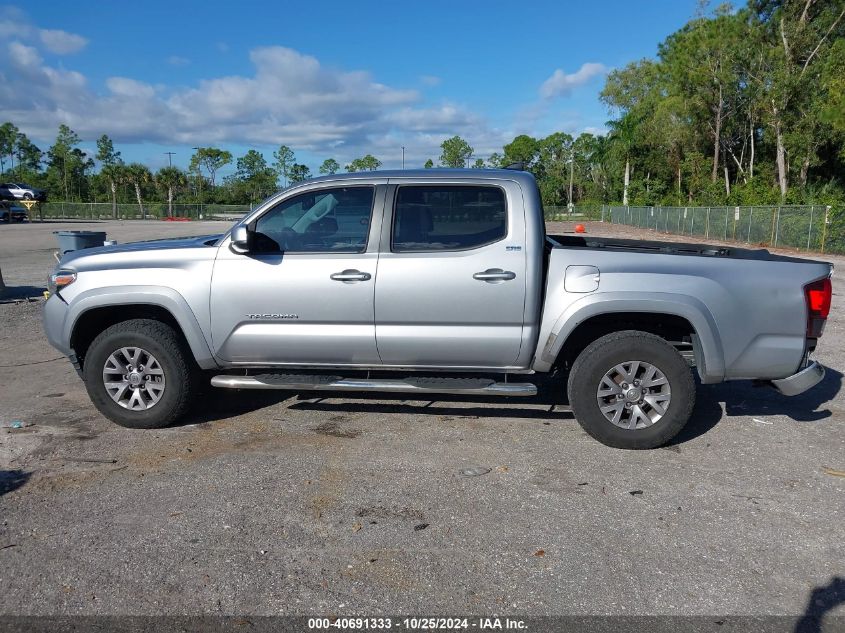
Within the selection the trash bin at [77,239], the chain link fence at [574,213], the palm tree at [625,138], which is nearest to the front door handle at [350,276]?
the trash bin at [77,239]

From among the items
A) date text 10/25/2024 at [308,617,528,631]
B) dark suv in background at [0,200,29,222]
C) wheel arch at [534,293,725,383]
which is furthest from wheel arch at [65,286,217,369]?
dark suv in background at [0,200,29,222]

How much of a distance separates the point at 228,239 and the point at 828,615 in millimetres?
4405

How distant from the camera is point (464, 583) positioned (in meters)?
3.29

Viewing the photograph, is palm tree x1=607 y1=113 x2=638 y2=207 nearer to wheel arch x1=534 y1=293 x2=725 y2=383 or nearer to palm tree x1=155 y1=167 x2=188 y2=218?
palm tree x1=155 y1=167 x2=188 y2=218

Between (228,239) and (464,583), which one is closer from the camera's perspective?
(464,583)

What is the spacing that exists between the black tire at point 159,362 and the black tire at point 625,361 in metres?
2.98

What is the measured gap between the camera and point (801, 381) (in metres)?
4.81

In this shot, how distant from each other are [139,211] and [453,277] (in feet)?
234

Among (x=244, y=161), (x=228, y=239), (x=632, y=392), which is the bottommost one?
(x=632, y=392)

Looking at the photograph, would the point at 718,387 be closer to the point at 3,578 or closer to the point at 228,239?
the point at 228,239

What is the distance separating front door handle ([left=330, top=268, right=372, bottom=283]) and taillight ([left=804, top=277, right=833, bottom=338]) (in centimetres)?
307

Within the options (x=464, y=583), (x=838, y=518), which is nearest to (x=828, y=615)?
(x=838, y=518)

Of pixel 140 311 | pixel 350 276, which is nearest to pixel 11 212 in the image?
pixel 140 311

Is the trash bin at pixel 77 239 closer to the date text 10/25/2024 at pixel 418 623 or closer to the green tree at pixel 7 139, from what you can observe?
the date text 10/25/2024 at pixel 418 623
